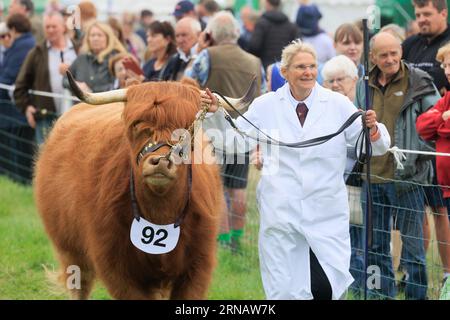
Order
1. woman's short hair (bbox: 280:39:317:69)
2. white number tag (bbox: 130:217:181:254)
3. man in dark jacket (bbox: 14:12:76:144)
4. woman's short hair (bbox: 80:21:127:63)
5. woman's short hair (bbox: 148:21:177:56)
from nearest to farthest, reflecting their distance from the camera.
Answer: white number tag (bbox: 130:217:181:254), woman's short hair (bbox: 280:39:317:69), woman's short hair (bbox: 148:21:177:56), woman's short hair (bbox: 80:21:127:63), man in dark jacket (bbox: 14:12:76:144)

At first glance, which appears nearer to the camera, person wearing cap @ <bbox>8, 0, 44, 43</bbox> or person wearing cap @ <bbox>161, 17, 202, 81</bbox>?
person wearing cap @ <bbox>161, 17, 202, 81</bbox>

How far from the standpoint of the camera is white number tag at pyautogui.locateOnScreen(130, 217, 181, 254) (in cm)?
A: 596

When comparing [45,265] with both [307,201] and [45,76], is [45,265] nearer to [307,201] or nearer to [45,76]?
[307,201]

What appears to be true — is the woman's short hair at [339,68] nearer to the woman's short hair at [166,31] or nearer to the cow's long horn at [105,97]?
the cow's long horn at [105,97]

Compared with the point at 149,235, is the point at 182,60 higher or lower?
higher

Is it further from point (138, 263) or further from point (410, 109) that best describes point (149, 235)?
point (410, 109)

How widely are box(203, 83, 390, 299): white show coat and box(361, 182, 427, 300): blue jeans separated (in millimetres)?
1207

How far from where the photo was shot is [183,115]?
574 cm

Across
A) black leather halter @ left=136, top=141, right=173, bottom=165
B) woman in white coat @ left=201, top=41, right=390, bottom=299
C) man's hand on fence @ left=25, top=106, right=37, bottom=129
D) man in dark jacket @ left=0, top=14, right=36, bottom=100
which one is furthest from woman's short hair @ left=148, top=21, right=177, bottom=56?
black leather halter @ left=136, top=141, right=173, bottom=165

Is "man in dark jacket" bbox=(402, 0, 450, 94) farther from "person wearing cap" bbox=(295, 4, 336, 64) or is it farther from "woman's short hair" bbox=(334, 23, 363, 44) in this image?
"person wearing cap" bbox=(295, 4, 336, 64)

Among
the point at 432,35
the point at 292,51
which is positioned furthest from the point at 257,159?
the point at 432,35

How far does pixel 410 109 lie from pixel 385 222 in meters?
0.95
